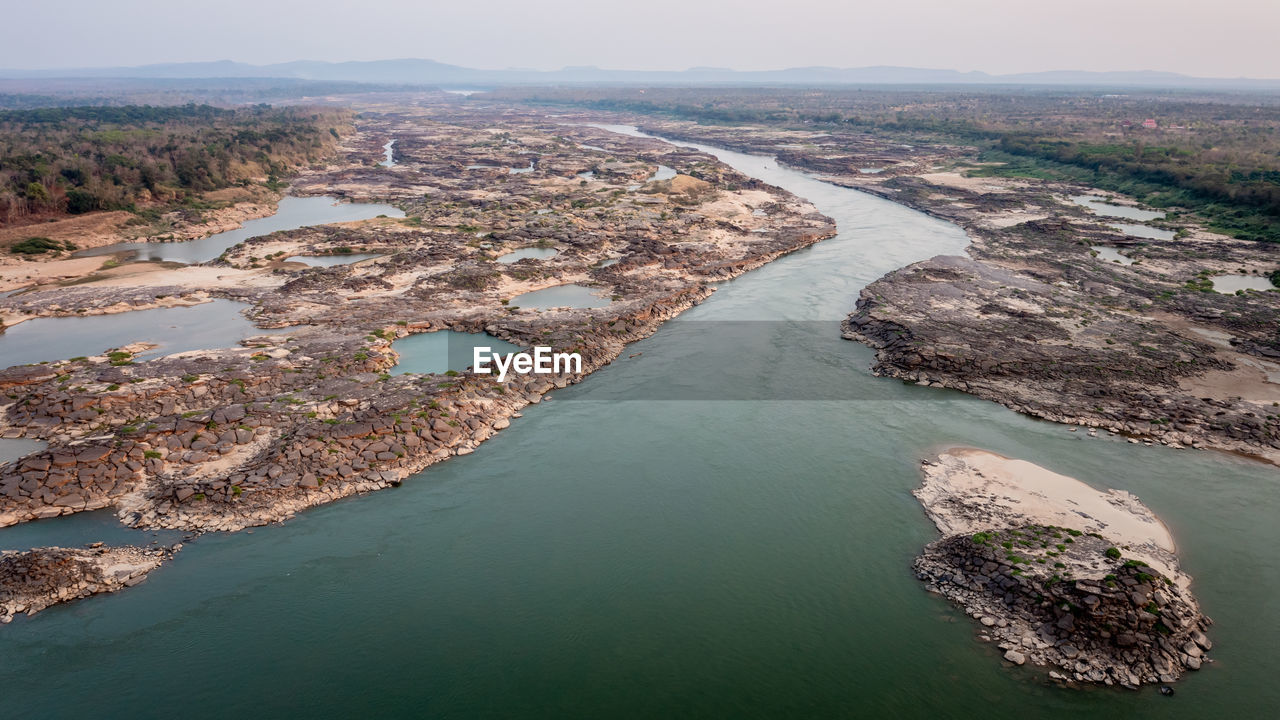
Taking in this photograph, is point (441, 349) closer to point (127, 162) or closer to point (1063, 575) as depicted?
point (1063, 575)

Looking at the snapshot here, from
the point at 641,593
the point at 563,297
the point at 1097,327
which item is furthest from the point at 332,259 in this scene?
the point at 1097,327

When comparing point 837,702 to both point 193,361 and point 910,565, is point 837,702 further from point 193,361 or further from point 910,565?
point 193,361

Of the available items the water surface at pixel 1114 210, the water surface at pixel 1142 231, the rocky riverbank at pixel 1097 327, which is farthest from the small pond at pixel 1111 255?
the water surface at pixel 1114 210

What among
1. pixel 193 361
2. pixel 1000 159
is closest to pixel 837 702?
pixel 193 361

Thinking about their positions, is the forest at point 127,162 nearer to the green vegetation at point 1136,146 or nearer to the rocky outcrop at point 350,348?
the rocky outcrop at point 350,348

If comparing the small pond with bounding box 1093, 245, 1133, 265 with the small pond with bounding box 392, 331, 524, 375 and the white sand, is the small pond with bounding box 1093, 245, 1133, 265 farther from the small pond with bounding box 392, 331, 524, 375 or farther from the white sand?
the small pond with bounding box 392, 331, 524, 375
